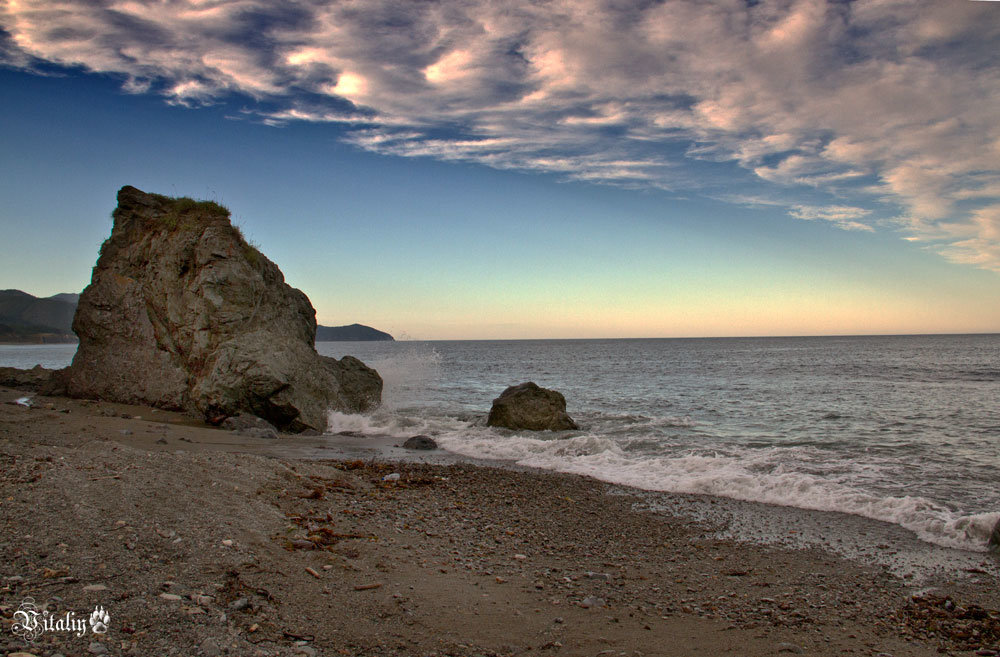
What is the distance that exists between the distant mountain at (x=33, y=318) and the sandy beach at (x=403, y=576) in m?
137

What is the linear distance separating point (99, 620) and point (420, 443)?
11.6m

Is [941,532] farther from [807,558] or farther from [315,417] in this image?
[315,417]

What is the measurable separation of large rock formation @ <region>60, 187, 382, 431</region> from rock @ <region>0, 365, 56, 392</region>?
4.85m

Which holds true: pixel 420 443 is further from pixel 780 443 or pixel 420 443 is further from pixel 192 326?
pixel 780 443

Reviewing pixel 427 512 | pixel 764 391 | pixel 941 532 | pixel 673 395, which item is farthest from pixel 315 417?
pixel 764 391

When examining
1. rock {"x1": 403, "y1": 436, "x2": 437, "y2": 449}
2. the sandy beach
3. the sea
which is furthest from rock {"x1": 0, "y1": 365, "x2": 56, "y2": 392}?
the sandy beach

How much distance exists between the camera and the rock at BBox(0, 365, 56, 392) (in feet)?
69.0

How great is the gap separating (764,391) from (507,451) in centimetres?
2298

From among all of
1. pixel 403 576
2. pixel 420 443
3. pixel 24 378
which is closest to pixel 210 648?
pixel 403 576

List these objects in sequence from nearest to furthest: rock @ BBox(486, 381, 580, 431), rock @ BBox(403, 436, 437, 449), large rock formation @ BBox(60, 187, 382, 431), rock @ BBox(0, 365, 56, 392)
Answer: rock @ BBox(403, 436, 437, 449) → large rock formation @ BBox(60, 187, 382, 431) → rock @ BBox(486, 381, 580, 431) → rock @ BBox(0, 365, 56, 392)

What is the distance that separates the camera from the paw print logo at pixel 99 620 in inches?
135

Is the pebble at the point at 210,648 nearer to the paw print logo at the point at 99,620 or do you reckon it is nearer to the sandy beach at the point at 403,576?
the sandy beach at the point at 403,576

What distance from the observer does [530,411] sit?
59.4 feet

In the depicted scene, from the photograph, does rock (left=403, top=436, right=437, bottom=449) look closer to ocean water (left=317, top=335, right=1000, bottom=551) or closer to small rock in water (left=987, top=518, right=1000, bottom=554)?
ocean water (left=317, top=335, right=1000, bottom=551)
